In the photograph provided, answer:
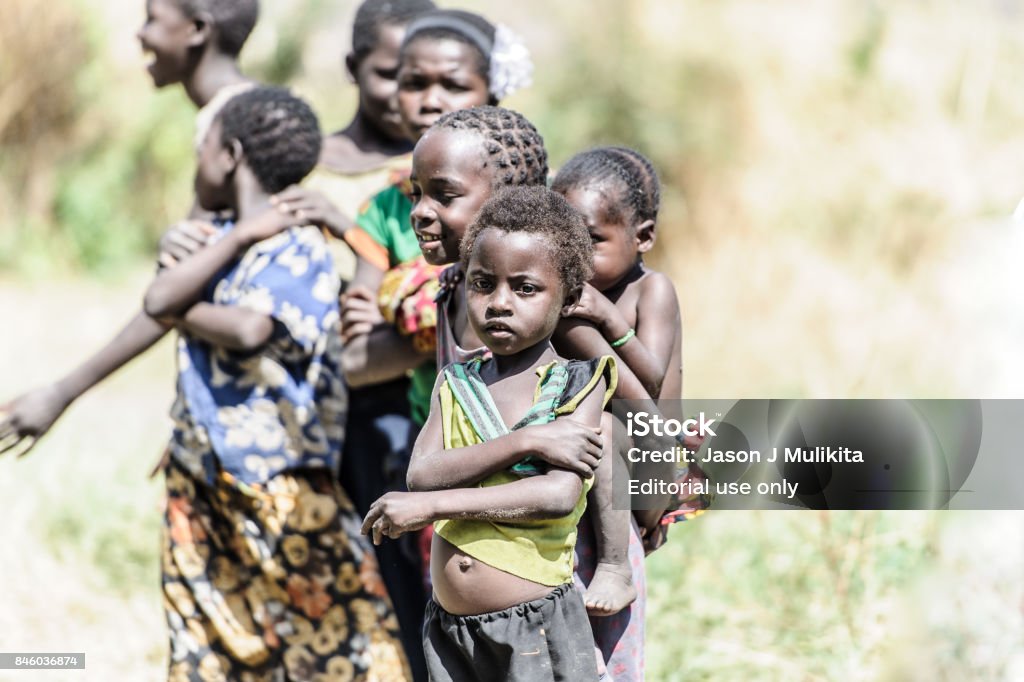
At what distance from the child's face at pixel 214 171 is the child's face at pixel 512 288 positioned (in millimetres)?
1440

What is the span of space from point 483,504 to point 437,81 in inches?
50.5

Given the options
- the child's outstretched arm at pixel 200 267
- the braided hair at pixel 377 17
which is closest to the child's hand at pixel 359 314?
the child's outstretched arm at pixel 200 267

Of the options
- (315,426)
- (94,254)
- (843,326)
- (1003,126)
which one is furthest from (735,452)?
(94,254)

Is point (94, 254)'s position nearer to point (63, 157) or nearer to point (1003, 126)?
point (63, 157)

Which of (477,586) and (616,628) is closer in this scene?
(477,586)

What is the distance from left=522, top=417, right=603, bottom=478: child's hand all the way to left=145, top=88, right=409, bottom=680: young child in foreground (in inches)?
51.1

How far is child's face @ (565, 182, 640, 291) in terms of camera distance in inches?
103

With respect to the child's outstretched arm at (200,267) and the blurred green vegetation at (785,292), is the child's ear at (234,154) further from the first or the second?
the blurred green vegetation at (785,292)

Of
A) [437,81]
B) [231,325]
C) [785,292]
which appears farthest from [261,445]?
[785,292]

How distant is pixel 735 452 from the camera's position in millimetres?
2812

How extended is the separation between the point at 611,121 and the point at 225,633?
515cm

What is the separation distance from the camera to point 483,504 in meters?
2.23

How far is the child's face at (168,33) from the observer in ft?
13.1

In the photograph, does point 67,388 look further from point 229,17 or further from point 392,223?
point 229,17
